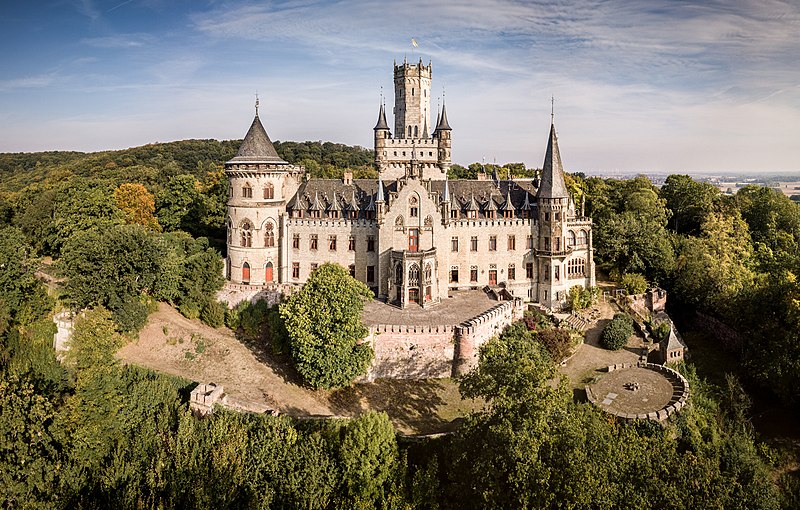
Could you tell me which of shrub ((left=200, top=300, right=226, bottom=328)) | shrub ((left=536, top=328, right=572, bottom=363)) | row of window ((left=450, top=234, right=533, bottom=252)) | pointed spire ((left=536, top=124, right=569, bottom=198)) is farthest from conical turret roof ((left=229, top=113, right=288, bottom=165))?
shrub ((left=536, top=328, right=572, bottom=363))

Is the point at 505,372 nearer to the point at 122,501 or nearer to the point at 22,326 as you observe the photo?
the point at 122,501

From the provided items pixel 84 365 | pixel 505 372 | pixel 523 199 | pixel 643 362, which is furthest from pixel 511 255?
pixel 84 365

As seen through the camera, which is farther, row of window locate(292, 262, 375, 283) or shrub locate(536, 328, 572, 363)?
row of window locate(292, 262, 375, 283)

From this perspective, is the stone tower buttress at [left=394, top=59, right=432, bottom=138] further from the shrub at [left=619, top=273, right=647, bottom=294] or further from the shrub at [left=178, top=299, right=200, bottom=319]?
the shrub at [left=178, top=299, right=200, bottom=319]

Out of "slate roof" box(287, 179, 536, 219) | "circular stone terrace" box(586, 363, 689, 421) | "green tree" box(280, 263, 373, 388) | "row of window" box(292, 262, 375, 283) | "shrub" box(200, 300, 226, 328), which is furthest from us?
"slate roof" box(287, 179, 536, 219)

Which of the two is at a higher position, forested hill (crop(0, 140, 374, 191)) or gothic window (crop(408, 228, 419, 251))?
forested hill (crop(0, 140, 374, 191))

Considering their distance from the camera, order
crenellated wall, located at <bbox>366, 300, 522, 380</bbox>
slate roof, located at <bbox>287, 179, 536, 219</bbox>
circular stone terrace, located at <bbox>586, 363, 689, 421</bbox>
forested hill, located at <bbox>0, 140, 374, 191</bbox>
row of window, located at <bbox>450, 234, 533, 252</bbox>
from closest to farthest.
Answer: circular stone terrace, located at <bbox>586, 363, 689, 421</bbox> → crenellated wall, located at <bbox>366, 300, 522, 380</bbox> → row of window, located at <bbox>450, 234, 533, 252</bbox> → slate roof, located at <bbox>287, 179, 536, 219</bbox> → forested hill, located at <bbox>0, 140, 374, 191</bbox>

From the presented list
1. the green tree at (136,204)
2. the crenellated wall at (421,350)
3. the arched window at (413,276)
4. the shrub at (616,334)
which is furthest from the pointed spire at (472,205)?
the green tree at (136,204)
